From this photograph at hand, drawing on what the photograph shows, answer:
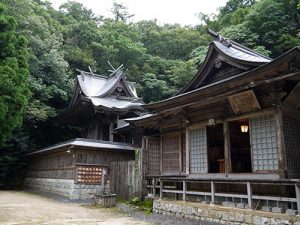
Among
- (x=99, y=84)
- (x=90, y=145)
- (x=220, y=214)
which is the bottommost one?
(x=220, y=214)

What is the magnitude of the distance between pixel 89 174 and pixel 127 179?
3.54m

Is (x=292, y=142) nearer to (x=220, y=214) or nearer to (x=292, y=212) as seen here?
(x=292, y=212)

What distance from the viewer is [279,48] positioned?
107 ft

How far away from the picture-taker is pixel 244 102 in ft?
35.3

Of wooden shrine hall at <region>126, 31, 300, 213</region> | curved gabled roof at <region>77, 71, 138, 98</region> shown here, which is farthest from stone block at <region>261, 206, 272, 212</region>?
curved gabled roof at <region>77, 71, 138, 98</region>

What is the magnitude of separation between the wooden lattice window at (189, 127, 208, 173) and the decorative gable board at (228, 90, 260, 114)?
2291 mm

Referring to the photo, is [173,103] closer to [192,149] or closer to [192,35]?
[192,149]

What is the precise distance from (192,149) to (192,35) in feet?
118

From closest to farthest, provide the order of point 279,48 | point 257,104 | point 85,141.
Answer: point 257,104
point 85,141
point 279,48

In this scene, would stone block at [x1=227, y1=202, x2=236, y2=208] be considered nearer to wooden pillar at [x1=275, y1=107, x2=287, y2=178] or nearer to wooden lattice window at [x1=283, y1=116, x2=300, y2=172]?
wooden pillar at [x1=275, y1=107, x2=287, y2=178]

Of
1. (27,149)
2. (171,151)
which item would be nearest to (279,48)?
(171,151)

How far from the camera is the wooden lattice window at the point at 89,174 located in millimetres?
18344

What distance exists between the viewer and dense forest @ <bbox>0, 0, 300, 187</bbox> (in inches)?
720

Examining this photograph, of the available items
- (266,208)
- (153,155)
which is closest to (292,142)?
(266,208)
